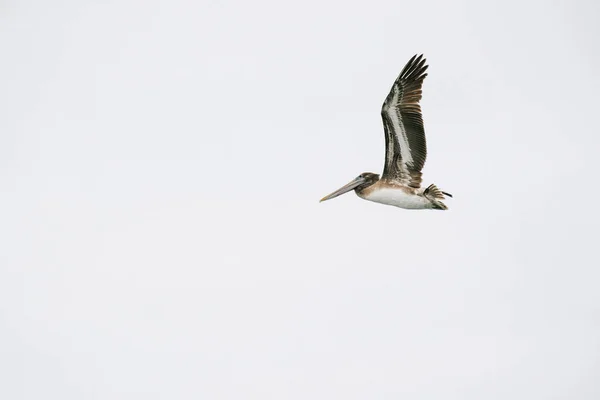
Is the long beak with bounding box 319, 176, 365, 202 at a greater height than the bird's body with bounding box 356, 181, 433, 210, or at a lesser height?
greater

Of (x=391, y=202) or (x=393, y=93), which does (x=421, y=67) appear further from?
(x=391, y=202)

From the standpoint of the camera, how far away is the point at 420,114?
31781 mm

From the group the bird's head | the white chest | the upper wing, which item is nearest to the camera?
the upper wing

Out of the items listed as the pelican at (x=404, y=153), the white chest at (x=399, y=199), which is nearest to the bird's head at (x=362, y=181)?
the pelican at (x=404, y=153)

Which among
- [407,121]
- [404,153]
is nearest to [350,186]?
[404,153]

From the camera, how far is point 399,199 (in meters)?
32.7

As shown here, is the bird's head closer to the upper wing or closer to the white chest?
the white chest

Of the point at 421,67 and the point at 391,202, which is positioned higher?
the point at 421,67

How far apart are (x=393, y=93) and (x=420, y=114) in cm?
84

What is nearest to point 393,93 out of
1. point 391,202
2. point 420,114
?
point 420,114

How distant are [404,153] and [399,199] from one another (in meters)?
1.19

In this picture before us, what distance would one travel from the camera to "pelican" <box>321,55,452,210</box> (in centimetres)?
3161

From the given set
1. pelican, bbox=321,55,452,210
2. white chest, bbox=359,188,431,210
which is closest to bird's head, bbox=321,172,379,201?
pelican, bbox=321,55,452,210

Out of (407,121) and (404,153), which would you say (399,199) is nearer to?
(404,153)
